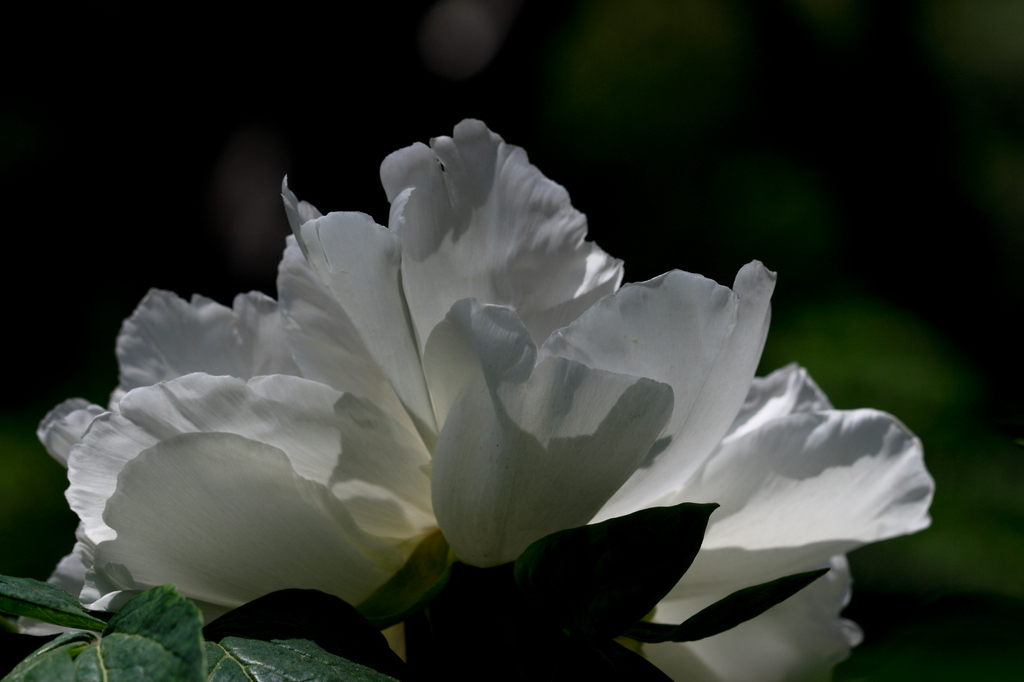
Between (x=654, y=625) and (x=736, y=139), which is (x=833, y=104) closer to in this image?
(x=736, y=139)

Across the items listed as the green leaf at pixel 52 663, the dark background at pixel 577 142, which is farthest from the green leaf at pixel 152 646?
the dark background at pixel 577 142

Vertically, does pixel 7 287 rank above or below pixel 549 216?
below

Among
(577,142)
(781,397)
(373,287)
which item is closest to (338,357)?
(373,287)

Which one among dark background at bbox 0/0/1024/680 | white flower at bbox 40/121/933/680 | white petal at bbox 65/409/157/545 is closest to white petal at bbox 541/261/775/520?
white flower at bbox 40/121/933/680

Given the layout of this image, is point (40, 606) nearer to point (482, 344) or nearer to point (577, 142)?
point (482, 344)

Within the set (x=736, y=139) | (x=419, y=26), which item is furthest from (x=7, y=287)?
(x=736, y=139)

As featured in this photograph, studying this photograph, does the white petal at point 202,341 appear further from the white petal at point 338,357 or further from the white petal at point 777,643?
the white petal at point 777,643

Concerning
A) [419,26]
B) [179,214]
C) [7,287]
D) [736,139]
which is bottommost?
[7,287]

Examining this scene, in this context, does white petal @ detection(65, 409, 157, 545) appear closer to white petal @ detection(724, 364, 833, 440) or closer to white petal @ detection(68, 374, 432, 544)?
white petal @ detection(68, 374, 432, 544)
